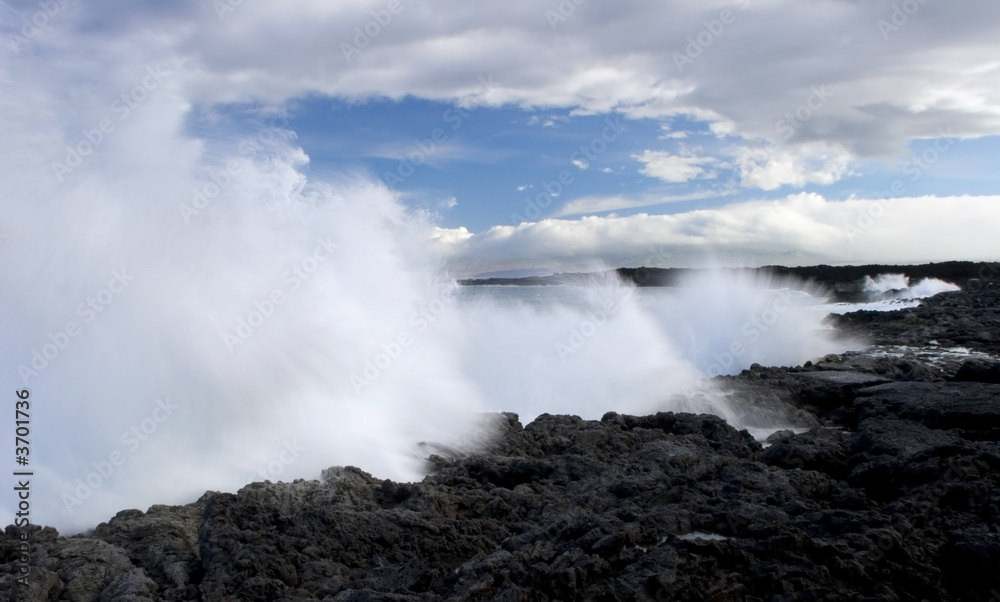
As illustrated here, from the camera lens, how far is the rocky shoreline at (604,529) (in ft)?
12.4

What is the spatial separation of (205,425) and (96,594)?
10.6ft

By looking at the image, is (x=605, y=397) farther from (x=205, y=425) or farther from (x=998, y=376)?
(x=205, y=425)

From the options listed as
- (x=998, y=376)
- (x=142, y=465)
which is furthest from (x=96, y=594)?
(x=998, y=376)

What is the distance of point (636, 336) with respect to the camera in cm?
1448
